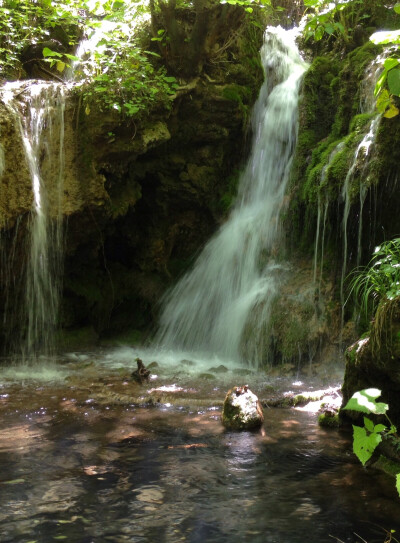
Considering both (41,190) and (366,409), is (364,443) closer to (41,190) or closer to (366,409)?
(366,409)

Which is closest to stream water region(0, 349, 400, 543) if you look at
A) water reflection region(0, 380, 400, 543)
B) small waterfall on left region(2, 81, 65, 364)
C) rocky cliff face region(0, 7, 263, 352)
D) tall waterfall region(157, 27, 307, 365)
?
water reflection region(0, 380, 400, 543)

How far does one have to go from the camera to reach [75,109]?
697 cm

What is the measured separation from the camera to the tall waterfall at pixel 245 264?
23.8ft

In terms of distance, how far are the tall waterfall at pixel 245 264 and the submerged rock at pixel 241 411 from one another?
7.91 feet

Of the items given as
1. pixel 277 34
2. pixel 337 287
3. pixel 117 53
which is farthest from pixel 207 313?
pixel 277 34

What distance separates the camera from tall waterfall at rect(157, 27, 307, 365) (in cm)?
727

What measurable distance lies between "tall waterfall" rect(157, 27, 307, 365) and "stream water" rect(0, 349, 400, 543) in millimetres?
2109

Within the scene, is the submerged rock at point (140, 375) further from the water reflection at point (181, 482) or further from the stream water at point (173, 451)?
the water reflection at point (181, 482)

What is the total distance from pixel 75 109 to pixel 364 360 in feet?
16.5

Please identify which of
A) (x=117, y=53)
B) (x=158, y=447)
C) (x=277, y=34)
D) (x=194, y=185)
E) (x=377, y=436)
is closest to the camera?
(x=377, y=436)

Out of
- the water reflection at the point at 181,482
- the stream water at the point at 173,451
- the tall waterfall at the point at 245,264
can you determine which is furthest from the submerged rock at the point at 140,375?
the tall waterfall at the point at 245,264

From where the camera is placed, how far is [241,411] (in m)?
4.24

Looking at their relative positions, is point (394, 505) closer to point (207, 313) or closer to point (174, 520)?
point (174, 520)

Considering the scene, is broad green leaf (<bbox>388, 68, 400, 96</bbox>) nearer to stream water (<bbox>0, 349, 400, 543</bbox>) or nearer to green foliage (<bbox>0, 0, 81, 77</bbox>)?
stream water (<bbox>0, 349, 400, 543</bbox>)
